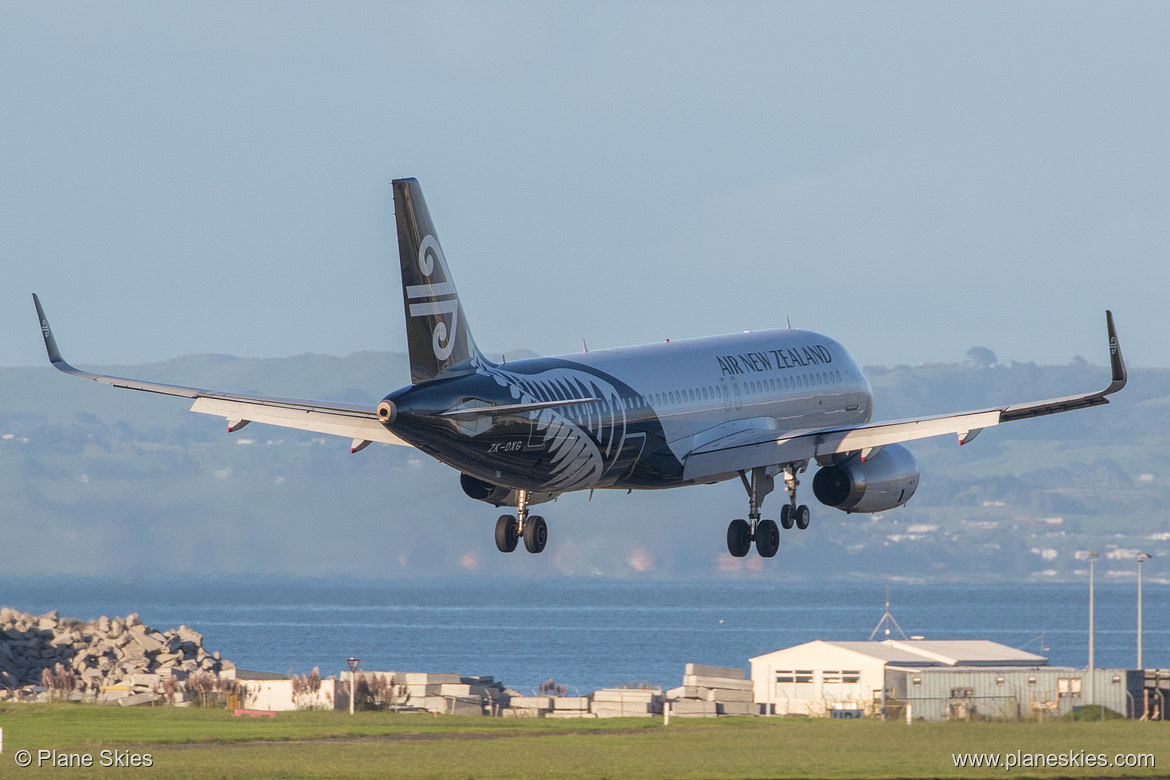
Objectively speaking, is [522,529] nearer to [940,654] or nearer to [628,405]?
[628,405]

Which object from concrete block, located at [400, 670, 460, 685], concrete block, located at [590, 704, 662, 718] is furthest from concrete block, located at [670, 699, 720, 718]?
concrete block, located at [400, 670, 460, 685]

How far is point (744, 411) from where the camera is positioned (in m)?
50.6

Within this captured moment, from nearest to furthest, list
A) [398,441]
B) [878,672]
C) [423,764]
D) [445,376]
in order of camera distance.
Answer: [445,376]
[398,441]
[423,764]
[878,672]

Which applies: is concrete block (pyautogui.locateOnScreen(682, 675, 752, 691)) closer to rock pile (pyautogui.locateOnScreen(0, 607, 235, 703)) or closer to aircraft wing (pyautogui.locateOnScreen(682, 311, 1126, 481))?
rock pile (pyautogui.locateOnScreen(0, 607, 235, 703))

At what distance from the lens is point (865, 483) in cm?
5009

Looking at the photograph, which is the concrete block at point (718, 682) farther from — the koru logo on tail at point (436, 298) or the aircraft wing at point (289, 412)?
the koru logo on tail at point (436, 298)

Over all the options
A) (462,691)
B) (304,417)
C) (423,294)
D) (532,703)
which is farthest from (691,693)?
(423,294)

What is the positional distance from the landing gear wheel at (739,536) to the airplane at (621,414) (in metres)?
0.04

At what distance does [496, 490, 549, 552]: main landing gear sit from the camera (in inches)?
1730

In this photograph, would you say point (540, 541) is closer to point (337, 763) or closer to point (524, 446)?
point (524, 446)

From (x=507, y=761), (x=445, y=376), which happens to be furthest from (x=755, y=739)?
(x=445, y=376)

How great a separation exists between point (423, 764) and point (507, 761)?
4013 millimetres

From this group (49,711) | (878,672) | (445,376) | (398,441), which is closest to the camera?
(445,376)

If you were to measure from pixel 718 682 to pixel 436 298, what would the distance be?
75310mm
